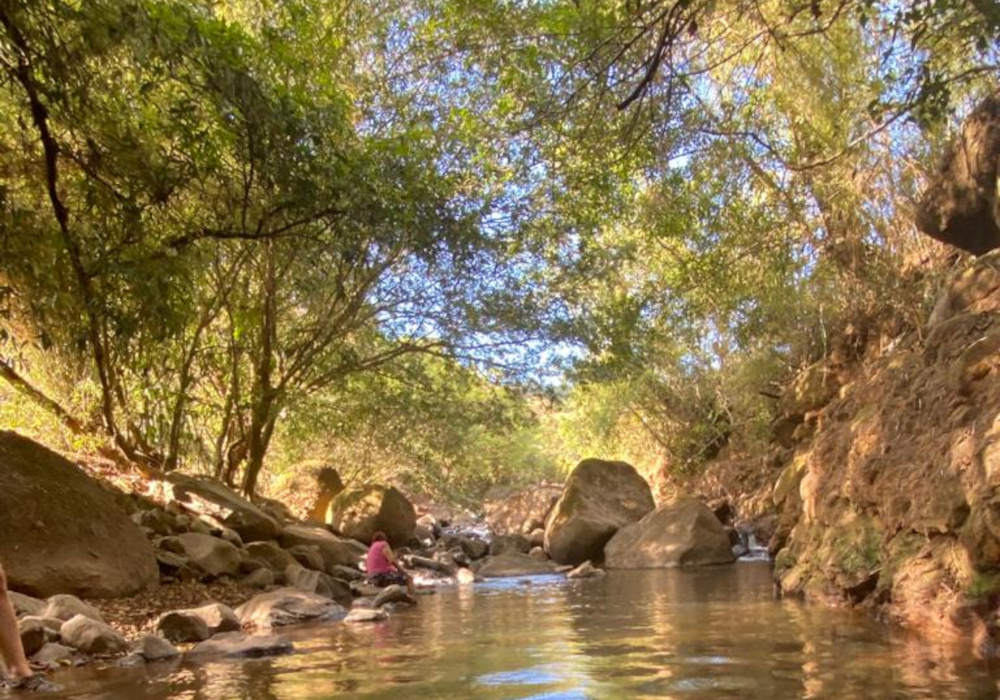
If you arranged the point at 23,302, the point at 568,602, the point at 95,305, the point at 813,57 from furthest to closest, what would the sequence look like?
1. the point at 813,57
2. the point at 568,602
3. the point at 23,302
4. the point at 95,305

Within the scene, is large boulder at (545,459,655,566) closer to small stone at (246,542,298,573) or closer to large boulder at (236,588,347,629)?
small stone at (246,542,298,573)

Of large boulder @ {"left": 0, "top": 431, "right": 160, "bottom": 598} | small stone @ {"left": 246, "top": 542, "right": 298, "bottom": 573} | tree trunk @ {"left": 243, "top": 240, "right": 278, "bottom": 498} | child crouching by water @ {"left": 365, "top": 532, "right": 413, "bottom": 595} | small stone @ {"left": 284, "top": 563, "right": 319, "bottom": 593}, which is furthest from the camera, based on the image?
tree trunk @ {"left": 243, "top": 240, "right": 278, "bottom": 498}

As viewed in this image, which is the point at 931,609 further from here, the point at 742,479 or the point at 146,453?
the point at 742,479

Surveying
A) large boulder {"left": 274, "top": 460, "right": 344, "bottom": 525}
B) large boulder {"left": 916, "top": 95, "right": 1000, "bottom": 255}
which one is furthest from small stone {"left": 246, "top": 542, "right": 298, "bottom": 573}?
large boulder {"left": 916, "top": 95, "right": 1000, "bottom": 255}

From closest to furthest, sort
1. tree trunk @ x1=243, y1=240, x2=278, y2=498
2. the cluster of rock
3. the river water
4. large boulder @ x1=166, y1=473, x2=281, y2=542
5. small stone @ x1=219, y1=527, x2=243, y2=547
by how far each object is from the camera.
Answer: the river water
small stone @ x1=219, y1=527, x2=243, y2=547
large boulder @ x1=166, y1=473, x2=281, y2=542
tree trunk @ x1=243, y1=240, x2=278, y2=498
the cluster of rock

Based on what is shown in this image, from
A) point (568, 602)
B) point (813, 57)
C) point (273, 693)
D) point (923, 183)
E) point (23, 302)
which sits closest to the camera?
point (273, 693)

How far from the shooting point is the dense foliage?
7.28 metres

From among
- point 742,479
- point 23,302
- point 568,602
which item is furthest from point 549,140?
point 742,479

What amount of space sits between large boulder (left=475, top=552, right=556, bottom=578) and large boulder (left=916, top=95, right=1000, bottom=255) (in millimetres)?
8628

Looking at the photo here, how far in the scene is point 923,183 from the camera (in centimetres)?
1498

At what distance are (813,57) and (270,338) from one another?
30.4 feet

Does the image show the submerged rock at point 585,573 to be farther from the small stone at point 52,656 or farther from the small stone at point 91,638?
the small stone at point 52,656

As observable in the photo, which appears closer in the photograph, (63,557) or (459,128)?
(63,557)

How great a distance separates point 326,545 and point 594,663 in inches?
363
